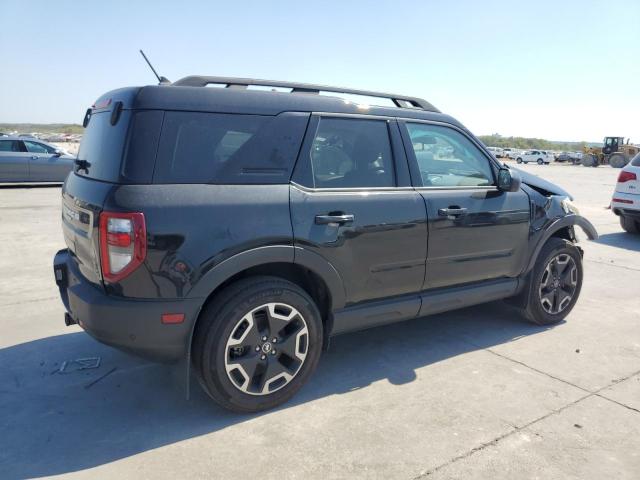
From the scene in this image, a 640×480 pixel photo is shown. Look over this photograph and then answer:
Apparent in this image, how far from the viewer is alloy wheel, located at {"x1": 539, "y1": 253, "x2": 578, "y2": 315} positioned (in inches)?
183

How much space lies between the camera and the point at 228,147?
2.98m

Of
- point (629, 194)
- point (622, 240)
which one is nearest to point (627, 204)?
point (629, 194)

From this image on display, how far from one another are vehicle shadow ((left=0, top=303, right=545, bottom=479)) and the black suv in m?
0.37

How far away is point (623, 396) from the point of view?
11.3ft

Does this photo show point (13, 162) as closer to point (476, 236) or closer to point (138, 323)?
point (138, 323)

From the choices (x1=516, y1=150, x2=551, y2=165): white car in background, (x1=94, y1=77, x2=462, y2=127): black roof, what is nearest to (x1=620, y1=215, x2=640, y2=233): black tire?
(x1=94, y1=77, x2=462, y2=127): black roof

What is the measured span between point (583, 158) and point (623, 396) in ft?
161

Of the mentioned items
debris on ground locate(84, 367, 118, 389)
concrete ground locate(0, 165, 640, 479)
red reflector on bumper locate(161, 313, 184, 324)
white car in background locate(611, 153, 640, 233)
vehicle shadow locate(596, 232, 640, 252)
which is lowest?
debris on ground locate(84, 367, 118, 389)

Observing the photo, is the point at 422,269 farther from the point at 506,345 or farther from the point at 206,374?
the point at 206,374

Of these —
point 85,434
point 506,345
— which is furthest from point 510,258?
point 85,434

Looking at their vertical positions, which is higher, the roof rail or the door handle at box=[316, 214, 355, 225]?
the roof rail

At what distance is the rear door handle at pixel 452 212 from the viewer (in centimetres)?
376

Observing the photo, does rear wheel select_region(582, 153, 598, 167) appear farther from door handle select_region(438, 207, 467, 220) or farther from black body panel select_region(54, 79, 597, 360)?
door handle select_region(438, 207, 467, 220)

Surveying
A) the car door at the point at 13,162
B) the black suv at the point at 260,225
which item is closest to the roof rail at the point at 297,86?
the black suv at the point at 260,225
